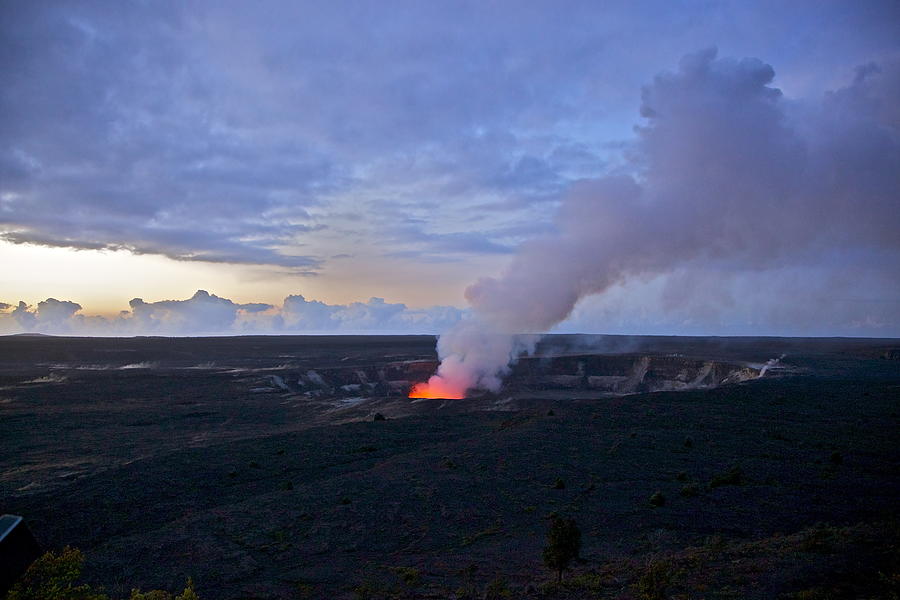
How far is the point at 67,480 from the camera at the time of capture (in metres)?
28.7

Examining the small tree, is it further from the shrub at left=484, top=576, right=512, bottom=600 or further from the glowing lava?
the glowing lava

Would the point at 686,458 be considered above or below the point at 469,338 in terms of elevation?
below

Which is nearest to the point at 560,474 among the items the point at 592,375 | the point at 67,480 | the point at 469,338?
the point at 67,480

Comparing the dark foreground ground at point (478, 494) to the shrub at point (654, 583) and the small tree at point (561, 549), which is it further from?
the small tree at point (561, 549)

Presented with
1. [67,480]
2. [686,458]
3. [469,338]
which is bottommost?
[67,480]

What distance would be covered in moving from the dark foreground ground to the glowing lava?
1547 cm

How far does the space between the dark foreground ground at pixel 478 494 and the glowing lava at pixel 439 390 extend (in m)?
15.5

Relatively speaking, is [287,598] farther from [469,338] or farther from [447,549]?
[469,338]

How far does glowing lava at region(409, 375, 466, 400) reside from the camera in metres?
69.2

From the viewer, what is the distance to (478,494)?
23391 millimetres

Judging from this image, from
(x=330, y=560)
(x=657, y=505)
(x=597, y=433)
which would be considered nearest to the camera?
(x=330, y=560)

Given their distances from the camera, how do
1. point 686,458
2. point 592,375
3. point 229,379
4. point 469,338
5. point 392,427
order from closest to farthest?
point 686,458, point 392,427, point 469,338, point 229,379, point 592,375

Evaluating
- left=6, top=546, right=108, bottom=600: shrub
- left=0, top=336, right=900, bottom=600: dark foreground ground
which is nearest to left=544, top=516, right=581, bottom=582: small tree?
left=0, top=336, right=900, bottom=600: dark foreground ground

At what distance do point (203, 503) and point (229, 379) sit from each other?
6018 cm
